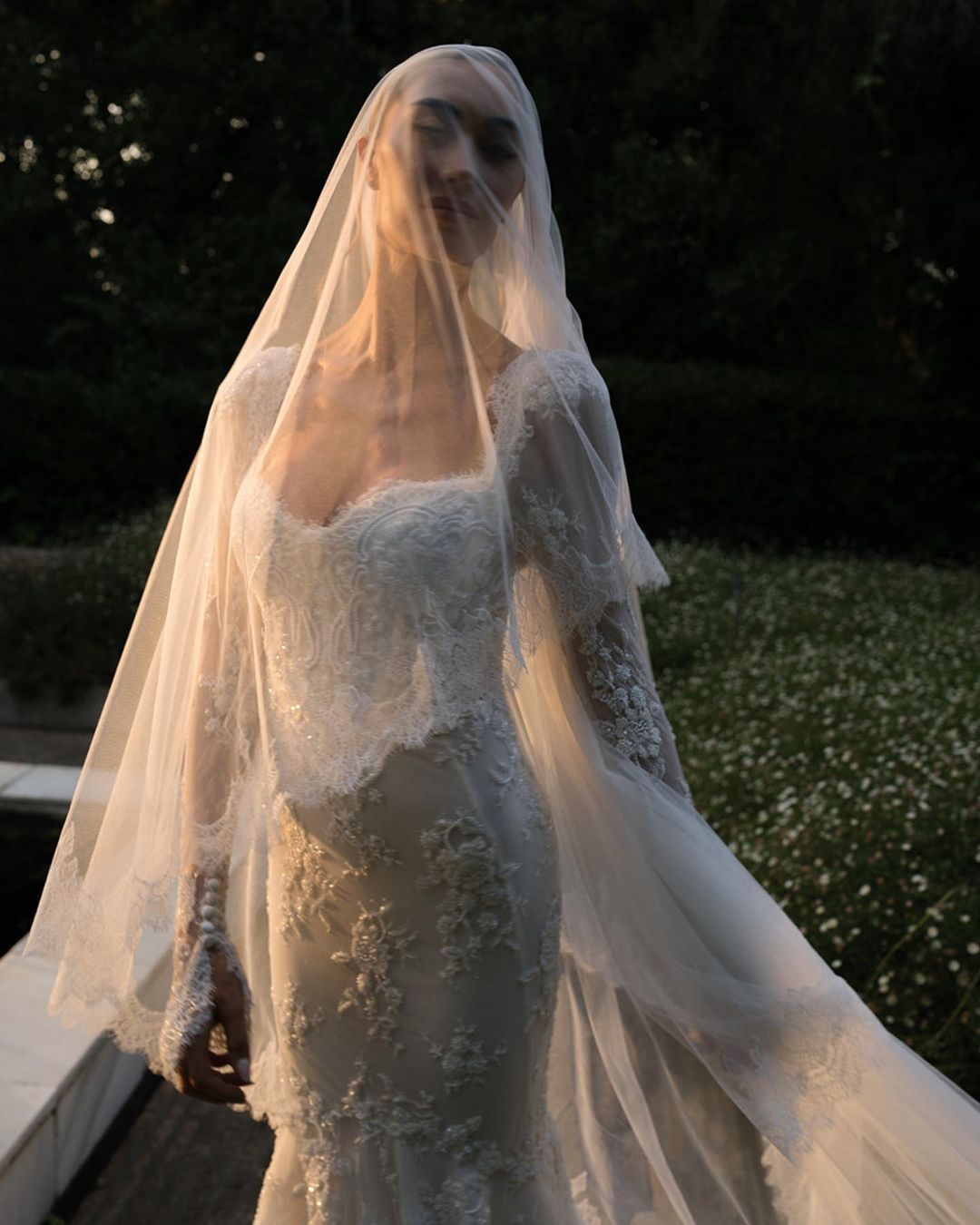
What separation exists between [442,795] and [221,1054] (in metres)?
0.56

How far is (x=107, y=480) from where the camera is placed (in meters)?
13.1

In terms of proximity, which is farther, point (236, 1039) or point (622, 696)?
point (622, 696)

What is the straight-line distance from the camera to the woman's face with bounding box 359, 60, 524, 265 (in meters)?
1.79

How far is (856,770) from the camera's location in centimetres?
470

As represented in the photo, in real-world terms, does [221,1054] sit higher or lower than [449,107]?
lower

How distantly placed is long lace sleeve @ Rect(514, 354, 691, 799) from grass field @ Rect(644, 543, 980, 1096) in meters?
1.93

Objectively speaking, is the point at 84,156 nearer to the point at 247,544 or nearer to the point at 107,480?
the point at 107,480

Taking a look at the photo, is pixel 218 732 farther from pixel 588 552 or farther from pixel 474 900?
pixel 588 552

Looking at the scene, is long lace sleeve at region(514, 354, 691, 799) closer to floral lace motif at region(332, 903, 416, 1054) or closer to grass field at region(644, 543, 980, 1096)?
floral lace motif at region(332, 903, 416, 1054)

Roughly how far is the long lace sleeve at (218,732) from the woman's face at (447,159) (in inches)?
13.8

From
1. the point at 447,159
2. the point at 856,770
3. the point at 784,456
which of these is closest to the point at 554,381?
the point at 447,159

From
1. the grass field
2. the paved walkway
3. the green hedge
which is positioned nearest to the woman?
the paved walkway

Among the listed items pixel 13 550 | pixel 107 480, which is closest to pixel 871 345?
pixel 107 480

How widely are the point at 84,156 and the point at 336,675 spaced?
49.0ft
